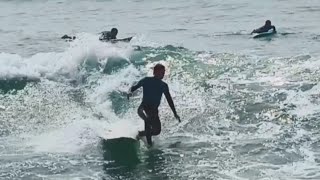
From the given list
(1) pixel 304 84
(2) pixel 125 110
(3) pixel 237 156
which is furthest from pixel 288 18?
(3) pixel 237 156

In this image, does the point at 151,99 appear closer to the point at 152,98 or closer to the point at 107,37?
the point at 152,98

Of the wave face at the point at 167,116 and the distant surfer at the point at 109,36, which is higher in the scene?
the distant surfer at the point at 109,36

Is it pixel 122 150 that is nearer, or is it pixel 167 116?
pixel 122 150

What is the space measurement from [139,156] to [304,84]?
7534 millimetres

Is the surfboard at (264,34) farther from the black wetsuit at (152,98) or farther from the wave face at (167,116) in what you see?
the black wetsuit at (152,98)

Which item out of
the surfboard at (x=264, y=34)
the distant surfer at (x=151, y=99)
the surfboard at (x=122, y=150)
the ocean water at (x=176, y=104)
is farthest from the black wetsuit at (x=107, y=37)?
the distant surfer at (x=151, y=99)

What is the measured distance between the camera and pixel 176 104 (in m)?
17.4

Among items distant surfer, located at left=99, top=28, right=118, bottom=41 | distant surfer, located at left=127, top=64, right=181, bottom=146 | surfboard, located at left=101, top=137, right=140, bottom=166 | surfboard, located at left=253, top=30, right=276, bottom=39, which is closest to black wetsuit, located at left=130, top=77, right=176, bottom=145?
distant surfer, located at left=127, top=64, right=181, bottom=146

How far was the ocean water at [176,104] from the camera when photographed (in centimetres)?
1275

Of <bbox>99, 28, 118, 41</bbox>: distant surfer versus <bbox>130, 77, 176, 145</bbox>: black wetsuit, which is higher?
<bbox>99, 28, 118, 41</bbox>: distant surfer

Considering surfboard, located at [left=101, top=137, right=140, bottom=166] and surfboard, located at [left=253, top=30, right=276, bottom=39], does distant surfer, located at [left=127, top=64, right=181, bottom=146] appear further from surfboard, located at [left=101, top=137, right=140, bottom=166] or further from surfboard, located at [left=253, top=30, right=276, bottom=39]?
surfboard, located at [left=253, top=30, right=276, bottom=39]

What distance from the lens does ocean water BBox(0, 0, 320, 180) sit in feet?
41.8

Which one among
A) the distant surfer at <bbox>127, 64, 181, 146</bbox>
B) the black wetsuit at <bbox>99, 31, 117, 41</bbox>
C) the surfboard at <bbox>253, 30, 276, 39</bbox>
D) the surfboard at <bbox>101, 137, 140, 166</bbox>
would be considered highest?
the black wetsuit at <bbox>99, 31, 117, 41</bbox>

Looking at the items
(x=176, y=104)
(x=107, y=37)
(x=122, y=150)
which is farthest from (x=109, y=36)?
(x=122, y=150)
